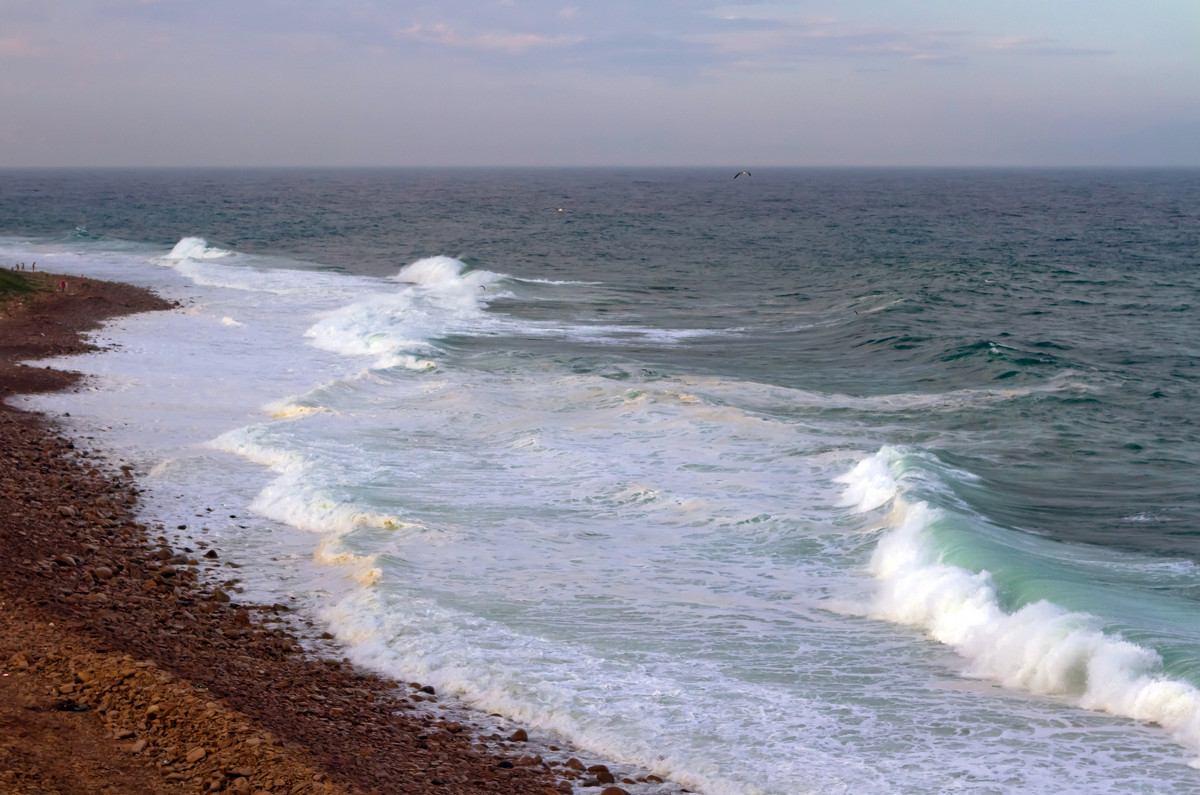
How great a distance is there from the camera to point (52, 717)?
24.0 ft

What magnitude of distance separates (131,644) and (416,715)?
242 cm

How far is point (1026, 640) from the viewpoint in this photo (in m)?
9.91

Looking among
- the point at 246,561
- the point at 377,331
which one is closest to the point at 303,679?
the point at 246,561

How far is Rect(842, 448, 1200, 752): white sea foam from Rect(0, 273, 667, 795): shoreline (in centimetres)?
407

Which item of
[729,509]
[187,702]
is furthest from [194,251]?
[187,702]

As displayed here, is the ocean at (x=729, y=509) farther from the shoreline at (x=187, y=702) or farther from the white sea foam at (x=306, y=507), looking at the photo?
the shoreline at (x=187, y=702)

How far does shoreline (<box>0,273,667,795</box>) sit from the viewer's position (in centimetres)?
690

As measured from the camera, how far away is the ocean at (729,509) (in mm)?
8711

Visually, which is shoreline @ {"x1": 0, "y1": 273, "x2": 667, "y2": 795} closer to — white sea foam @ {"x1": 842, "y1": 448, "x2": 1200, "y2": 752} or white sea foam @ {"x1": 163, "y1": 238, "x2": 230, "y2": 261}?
white sea foam @ {"x1": 842, "y1": 448, "x2": 1200, "y2": 752}

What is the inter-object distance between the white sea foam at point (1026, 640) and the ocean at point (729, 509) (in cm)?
3

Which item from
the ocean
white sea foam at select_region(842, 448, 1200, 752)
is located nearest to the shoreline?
the ocean

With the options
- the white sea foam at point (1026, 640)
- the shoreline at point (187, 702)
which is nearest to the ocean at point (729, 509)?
the white sea foam at point (1026, 640)

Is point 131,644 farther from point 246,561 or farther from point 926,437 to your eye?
point 926,437

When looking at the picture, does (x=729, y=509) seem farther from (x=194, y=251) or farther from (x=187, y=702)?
(x=194, y=251)
